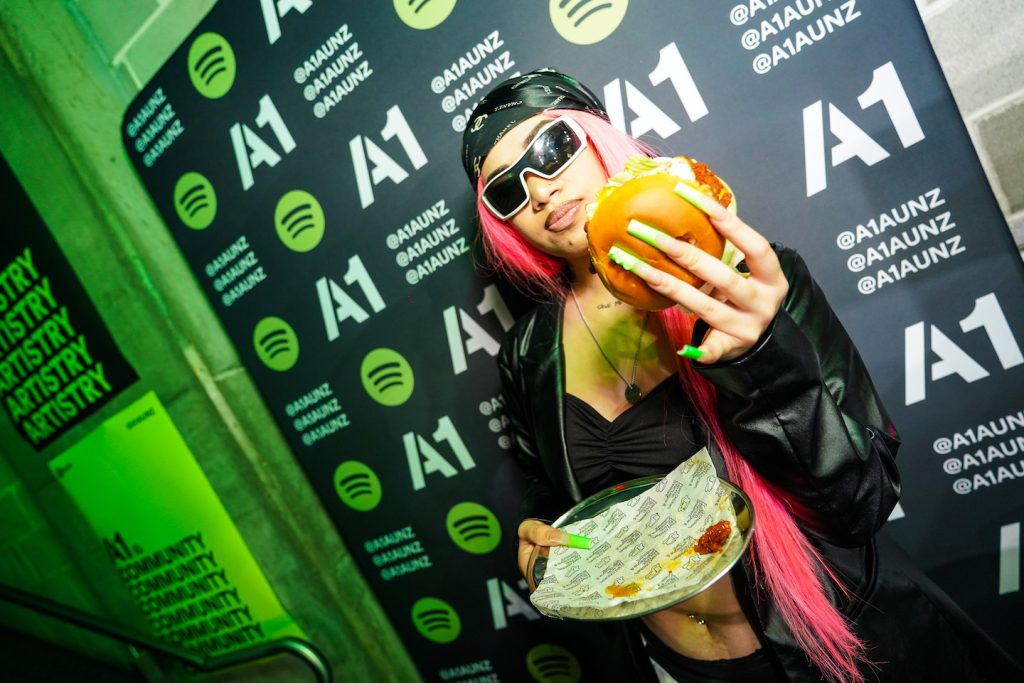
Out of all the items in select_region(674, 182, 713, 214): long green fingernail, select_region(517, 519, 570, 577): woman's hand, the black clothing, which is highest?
select_region(674, 182, 713, 214): long green fingernail

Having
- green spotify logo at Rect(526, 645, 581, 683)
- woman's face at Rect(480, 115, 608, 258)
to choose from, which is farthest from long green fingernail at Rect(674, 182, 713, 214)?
green spotify logo at Rect(526, 645, 581, 683)

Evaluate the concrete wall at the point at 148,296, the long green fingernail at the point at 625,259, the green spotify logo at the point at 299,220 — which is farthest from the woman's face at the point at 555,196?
the concrete wall at the point at 148,296

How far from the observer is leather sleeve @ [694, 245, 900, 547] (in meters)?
0.90

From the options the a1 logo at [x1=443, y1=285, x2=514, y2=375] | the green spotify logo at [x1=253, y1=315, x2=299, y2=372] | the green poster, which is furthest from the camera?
the green poster

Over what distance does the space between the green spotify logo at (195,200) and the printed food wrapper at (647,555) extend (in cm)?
235

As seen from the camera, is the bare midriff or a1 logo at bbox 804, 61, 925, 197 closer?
the bare midriff

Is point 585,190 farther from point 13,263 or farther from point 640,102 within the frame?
point 13,263

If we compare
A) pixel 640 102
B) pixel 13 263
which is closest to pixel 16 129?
pixel 13 263

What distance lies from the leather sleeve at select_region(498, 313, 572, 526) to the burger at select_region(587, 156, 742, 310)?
610 mm

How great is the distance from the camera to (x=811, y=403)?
3.05 feet

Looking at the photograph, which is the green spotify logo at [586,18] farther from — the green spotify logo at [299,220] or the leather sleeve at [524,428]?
the green spotify logo at [299,220]

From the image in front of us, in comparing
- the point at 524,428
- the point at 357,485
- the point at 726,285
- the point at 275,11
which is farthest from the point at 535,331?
the point at 275,11

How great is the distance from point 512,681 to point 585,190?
2275 mm

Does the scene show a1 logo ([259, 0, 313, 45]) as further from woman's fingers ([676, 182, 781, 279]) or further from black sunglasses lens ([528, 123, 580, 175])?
woman's fingers ([676, 182, 781, 279])
